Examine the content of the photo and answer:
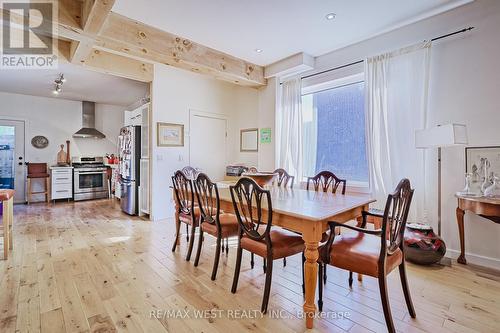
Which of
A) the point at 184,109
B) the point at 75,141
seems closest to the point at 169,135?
the point at 184,109

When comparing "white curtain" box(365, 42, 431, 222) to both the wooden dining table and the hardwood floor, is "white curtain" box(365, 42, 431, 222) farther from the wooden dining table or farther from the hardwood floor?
the wooden dining table

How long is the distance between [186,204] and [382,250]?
210 cm

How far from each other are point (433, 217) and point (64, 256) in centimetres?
425

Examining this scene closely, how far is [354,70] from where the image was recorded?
11.6ft

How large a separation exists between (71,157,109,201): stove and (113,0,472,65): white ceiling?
485cm

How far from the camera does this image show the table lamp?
2355mm

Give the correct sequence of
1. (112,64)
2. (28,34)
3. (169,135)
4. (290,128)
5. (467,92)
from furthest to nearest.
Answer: (169,135), (290,128), (112,64), (28,34), (467,92)

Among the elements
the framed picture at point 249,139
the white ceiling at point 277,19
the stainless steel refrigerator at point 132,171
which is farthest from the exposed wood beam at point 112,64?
the framed picture at point 249,139

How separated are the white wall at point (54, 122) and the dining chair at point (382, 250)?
23.3ft

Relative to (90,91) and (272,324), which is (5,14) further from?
(272,324)

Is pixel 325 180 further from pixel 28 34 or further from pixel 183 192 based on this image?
pixel 28 34

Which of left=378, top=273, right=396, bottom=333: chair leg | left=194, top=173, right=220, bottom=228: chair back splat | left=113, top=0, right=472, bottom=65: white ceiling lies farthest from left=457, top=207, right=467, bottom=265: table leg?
left=194, top=173, right=220, bottom=228: chair back splat

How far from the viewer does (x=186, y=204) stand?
9.57ft

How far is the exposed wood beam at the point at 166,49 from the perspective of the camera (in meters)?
2.83
